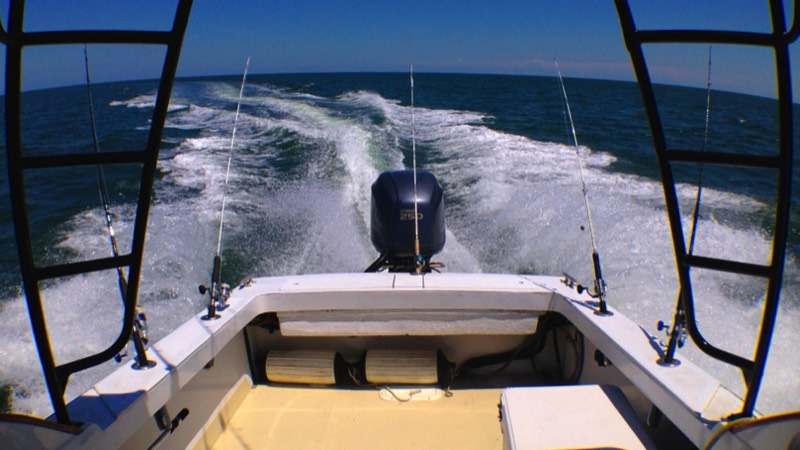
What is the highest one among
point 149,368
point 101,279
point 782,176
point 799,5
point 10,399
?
point 799,5

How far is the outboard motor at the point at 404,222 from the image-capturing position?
106 inches

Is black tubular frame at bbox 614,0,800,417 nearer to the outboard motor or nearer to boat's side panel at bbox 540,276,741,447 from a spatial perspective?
boat's side panel at bbox 540,276,741,447

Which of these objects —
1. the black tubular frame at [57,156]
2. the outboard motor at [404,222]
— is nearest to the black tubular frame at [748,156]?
the black tubular frame at [57,156]

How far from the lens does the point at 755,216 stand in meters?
6.07

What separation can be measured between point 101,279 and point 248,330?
8.53ft

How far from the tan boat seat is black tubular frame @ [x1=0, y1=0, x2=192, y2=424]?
98cm

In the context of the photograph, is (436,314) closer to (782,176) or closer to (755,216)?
(782,176)

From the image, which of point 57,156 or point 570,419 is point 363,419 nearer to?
point 570,419

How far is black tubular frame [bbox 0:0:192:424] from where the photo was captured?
2.44ft

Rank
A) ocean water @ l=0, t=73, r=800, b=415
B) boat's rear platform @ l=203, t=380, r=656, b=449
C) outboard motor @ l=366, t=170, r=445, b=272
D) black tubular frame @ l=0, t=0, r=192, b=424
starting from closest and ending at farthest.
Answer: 1. black tubular frame @ l=0, t=0, r=192, b=424
2. boat's rear platform @ l=203, t=380, r=656, b=449
3. outboard motor @ l=366, t=170, r=445, b=272
4. ocean water @ l=0, t=73, r=800, b=415

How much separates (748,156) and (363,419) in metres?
1.57

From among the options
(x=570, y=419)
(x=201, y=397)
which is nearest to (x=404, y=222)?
(x=201, y=397)

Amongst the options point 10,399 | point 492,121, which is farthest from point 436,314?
point 492,121

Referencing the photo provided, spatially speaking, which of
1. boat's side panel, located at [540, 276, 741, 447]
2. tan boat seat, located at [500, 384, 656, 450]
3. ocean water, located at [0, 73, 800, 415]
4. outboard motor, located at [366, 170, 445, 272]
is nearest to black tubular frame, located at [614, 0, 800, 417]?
boat's side panel, located at [540, 276, 741, 447]
